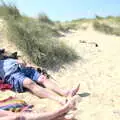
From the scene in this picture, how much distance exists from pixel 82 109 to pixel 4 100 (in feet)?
3.79

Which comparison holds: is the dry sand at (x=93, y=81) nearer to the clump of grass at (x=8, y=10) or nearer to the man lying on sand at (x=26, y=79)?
the man lying on sand at (x=26, y=79)

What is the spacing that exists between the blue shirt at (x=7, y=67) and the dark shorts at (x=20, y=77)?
77mm

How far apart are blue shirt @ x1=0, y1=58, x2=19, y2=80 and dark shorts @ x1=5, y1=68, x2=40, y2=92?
0.08m

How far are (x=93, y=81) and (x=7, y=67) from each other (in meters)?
1.73

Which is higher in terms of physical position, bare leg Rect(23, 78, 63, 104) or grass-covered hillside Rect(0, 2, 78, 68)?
grass-covered hillside Rect(0, 2, 78, 68)

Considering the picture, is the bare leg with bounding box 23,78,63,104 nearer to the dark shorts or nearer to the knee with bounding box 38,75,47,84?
the dark shorts

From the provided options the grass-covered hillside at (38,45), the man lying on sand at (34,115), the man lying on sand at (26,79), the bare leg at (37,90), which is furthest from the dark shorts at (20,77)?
the man lying on sand at (34,115)

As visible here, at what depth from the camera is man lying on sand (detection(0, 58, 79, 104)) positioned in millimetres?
6297

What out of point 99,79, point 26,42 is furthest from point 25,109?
point 26,42

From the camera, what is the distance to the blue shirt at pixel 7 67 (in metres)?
6.71

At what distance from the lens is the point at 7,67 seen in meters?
6.75

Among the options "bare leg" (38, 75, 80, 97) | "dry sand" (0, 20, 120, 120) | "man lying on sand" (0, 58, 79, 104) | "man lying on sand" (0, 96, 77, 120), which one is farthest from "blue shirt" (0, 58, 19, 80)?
"man lying on sand" (0, 96, 77, 120)

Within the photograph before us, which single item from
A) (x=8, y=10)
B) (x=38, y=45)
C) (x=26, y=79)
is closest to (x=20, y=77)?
(x=26, y=79)

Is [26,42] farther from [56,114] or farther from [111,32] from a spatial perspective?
[111,32]
